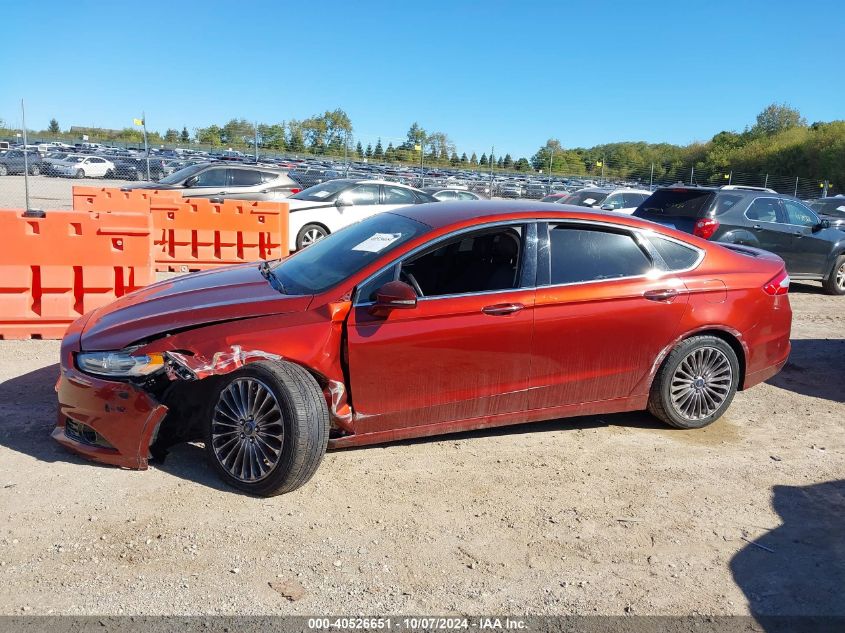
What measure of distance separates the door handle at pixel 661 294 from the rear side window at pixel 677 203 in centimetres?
591

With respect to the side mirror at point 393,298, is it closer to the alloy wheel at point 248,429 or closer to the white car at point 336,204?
the alloy wheel at point 248,429

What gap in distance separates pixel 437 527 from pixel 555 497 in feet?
2.49

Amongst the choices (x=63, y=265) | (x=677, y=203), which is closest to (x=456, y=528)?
(x=63, y=265)

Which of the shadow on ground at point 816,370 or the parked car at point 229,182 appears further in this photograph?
the parked car at point 229,182

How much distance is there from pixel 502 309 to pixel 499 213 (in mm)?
682

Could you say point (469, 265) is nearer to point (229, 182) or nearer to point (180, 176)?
point (229, 182)

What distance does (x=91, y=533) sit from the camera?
11.4 feet

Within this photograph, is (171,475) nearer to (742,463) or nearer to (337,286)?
(337,286)

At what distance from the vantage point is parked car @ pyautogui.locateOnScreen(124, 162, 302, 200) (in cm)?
1542

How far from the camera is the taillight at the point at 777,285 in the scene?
5160mm

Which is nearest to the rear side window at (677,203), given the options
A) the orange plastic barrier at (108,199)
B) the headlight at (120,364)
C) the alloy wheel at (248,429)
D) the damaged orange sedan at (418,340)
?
the damaged orange sedan at (418,340)

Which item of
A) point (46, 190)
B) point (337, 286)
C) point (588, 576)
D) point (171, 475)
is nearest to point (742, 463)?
point (588, 576)

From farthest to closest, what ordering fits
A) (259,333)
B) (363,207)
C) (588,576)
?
(363,207) → (259,333) → (588,576)

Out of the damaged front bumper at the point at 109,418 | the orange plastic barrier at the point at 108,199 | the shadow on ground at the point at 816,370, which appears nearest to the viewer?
the damaged front bumper at the point at 109,418
